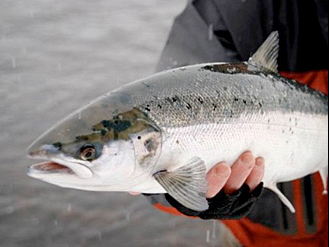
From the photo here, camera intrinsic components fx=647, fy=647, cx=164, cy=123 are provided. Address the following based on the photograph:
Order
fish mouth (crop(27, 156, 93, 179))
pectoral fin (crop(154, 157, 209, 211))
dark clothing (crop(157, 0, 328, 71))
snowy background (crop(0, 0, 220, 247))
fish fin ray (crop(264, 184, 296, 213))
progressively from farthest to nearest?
snowy background (crop(0, 0, 220, 247)) → dark clothing (crop(157, 0, 328, 71)) → fish fin ray (crop(264, 184, 296, 213)) → pectoral fin (crop(154, 157, 209, 211)) → fish mouth (crop(27, 156, 93, 179))

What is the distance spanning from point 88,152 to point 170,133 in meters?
0.21

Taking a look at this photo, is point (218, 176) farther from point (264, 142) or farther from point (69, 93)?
point (69, 93)

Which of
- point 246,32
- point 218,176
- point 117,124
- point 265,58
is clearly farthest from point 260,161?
point 246,32

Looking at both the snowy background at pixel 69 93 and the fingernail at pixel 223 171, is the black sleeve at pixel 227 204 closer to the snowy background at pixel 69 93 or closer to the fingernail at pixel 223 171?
the fingernail at pixel 223 171

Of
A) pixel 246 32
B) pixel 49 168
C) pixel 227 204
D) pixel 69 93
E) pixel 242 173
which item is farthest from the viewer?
pixel 69 93

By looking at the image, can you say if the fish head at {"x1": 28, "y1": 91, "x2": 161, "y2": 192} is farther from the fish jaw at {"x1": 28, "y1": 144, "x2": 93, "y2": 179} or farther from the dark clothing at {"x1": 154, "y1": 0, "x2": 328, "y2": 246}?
the dark clothing at {"x1": 154, "y1": 0, "x2": 328, "y2": 246}

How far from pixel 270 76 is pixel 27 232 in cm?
210

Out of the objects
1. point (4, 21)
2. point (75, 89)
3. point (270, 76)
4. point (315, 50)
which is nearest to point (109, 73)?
point (75, 89)

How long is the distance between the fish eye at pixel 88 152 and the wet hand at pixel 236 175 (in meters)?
0.36

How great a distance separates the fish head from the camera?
4.63 ft

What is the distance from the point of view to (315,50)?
250 centimetres

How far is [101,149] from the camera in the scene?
4.80 feet

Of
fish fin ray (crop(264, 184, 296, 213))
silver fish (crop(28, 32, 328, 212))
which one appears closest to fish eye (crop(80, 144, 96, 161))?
silver fish (crop(28, 32, 328, 212))

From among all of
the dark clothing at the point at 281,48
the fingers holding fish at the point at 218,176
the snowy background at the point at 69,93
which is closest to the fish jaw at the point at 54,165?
the fingers holding fish at the point at 218,176
